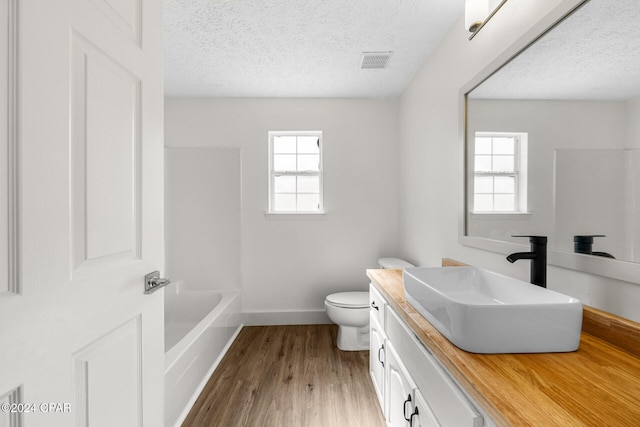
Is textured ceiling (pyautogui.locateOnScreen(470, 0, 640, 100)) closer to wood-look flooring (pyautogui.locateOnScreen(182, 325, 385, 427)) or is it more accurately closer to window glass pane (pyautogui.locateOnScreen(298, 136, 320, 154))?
wood-look flooring (pyautogui.locateOnScreen(182, 325, 385, 427))

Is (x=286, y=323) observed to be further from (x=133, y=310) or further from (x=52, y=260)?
→ (x=52, y=260)

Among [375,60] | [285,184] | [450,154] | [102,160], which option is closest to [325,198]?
[285,184]

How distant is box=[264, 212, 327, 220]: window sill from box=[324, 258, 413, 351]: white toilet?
0.86 meters

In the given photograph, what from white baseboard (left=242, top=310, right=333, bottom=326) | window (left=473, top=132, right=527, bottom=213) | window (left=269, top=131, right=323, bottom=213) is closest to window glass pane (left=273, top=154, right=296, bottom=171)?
window (left=269, top=131, right=323, bottom=213)

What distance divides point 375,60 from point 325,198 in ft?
4.46

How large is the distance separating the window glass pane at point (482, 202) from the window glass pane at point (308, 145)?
1.95 meters

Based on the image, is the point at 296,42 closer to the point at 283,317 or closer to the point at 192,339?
the point at 192,339

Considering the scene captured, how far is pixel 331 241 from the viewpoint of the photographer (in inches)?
129

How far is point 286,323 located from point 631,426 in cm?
294

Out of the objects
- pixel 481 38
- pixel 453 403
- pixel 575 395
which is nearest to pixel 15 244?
pixel 453 403

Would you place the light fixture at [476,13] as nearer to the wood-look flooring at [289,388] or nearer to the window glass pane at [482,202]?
the window glass pane at [482,202]

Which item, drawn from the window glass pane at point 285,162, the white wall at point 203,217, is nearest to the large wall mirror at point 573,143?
the window glass pane at point 285,162

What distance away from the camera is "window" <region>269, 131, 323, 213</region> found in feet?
11.0

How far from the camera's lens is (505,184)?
1.45 meters
